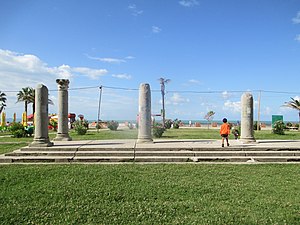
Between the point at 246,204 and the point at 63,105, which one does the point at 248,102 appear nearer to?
the point at 246,204

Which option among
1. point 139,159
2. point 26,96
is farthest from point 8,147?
point 26,96

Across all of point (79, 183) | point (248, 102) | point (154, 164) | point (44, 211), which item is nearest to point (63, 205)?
point (44, 211)

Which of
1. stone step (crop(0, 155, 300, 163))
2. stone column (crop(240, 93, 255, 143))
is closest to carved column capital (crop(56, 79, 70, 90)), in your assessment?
stone step (crop(0, 155, 300, 163))

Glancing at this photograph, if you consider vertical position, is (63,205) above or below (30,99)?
below

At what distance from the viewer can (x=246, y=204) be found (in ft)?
18.3

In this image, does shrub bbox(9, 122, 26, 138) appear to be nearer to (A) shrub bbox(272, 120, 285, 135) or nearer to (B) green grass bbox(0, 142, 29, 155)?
(B) green grass bbox(0, 142, 29, 155)

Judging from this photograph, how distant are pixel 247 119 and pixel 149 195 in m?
8.83

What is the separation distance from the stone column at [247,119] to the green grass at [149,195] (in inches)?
178

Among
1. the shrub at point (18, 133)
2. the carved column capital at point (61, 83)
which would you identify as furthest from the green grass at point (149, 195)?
the shrub at point (18, 133)

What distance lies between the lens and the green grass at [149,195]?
16.3 feet

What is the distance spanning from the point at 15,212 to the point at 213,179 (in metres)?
Result: 4.71

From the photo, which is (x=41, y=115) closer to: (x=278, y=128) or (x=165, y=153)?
(x=165, y=153)

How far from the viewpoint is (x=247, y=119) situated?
13.5 metres

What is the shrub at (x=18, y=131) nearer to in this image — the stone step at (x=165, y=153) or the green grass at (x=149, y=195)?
the stone step at (x=165, y=153)
